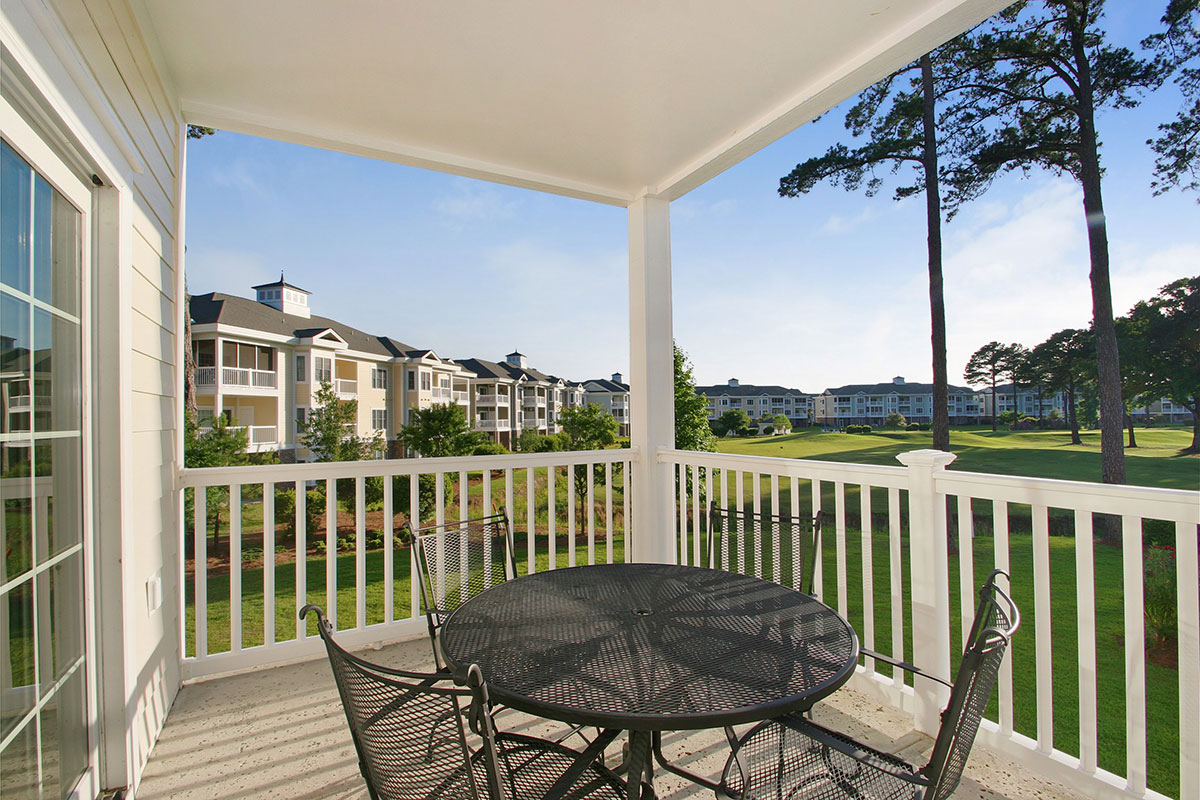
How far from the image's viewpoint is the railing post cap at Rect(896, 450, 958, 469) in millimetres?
→ 2195

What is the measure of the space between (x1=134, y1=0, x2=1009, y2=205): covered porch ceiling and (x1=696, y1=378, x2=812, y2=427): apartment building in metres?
1.77

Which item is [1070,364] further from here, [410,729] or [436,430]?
[436,430]

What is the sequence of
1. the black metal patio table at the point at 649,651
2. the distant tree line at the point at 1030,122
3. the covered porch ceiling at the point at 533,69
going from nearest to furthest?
1. the black metal patio table at the point at 649,651
2. the covered porch ceiling at the point at 533,69
3. the distant tree line at the point at 1030,122

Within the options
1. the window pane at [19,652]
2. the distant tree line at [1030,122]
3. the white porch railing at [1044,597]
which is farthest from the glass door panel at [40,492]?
the distant tree line at [1030,122]

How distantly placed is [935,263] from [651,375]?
6.39 ft

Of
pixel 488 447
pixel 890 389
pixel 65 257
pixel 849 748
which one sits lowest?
pixel 849 748

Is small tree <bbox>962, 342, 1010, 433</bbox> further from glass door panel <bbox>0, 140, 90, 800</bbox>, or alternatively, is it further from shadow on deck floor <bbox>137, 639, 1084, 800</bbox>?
glass door panel <bbox>0, 140, 90, 800</bbox>

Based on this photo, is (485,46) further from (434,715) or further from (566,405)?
(566,405)

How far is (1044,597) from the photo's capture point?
195cm

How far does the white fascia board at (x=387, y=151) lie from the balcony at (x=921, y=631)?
1726mm

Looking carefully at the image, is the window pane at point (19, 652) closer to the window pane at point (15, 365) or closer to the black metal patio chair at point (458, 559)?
the window pane at point (15, 365)

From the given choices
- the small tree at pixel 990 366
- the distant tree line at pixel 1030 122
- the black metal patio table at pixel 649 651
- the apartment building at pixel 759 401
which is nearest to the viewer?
the black metal patio table at pixel 649 651

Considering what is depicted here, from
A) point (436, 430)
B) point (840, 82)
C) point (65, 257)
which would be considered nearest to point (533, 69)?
point (840, 82)

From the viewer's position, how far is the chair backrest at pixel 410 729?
1017 millimetres
